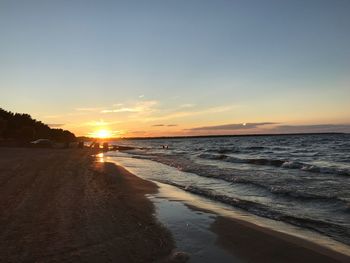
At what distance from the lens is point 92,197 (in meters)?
13.1

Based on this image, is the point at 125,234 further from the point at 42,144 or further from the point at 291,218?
the point at 42,144

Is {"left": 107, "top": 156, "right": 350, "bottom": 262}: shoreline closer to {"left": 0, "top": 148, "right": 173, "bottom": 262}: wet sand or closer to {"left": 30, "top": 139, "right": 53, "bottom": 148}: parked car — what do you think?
{"left": 0, "top": 148, "right": 173, "bottom": 262}: wet sand

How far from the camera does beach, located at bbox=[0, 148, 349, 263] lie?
7.04 meters

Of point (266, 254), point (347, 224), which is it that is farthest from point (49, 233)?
point (347, 224)

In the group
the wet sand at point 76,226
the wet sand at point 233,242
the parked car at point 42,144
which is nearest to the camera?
the wet sand at point 76,226

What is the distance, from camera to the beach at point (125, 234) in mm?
7035

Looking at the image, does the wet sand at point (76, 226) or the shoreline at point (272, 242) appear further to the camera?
the shoreline at point (272, 242)

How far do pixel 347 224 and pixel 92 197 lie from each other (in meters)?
7.81

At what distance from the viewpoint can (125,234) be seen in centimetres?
835

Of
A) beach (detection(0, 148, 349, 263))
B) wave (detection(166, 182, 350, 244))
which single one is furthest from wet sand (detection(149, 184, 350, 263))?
wave (detection(166, 182, 350, 244))

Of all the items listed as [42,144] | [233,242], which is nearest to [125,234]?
[233,242]

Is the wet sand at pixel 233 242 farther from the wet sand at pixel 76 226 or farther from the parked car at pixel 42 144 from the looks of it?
the parked car at pixel 42 144

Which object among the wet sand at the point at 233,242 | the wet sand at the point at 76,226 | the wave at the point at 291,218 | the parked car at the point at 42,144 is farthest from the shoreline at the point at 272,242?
the parked car at the point at 42,144

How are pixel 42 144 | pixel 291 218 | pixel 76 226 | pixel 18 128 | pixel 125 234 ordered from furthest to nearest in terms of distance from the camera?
pixel 18 128 → pixel 42 144 → pixel 291 218 → pixel 76 226 → pixel 125 234
